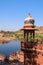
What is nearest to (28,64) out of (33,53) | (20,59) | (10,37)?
(33,53)

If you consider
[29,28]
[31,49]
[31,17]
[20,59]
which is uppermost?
[31,17]

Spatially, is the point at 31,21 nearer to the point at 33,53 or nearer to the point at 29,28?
the point at 29,28

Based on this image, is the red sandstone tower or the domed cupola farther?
the domed cupola

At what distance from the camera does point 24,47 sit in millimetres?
16719

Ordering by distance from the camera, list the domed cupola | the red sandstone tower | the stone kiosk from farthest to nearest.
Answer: the domed cupola, the red sandstone tower, the stone kiosk

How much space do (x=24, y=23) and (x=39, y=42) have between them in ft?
8.69

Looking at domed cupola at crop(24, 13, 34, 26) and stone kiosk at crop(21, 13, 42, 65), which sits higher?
domed cupola at crop(24, 13, 34, 26)

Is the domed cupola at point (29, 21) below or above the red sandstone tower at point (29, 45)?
above

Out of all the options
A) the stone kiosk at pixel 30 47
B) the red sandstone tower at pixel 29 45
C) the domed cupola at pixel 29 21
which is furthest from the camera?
the domed cupola at pixel 29 21

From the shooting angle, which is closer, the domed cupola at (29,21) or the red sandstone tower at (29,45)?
the red sandstone tower at (29,45)

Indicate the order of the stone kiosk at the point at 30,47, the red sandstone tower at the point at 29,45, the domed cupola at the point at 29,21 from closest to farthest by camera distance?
the stone kiosk at the point at 30,47 → the red sandstone tower at the point at 29,45 → the domed cupola at the point at 29,21

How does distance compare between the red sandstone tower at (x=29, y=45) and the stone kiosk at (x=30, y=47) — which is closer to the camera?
the stone kiosk at (x=30, y=47)

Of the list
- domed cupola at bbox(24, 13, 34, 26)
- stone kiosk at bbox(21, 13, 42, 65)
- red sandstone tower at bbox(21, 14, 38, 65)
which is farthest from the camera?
domed cupola at bbox(24, 13, 34, 26)

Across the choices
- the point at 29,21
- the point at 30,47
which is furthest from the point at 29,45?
the point at 29,21
